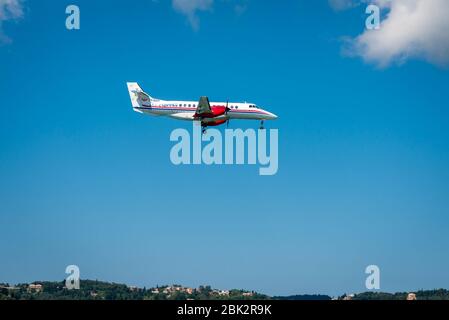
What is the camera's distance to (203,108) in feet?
443

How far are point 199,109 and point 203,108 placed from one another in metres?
0.66

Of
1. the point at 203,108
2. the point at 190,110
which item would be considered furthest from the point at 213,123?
the point at 190,110

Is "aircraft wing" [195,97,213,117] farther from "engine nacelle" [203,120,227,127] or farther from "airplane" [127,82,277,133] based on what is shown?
"engine nacelle" [203,120,227,127]

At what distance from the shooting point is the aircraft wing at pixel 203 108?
134 metres

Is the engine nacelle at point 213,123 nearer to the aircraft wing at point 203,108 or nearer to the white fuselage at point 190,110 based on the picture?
the white fuselage at point 190,110

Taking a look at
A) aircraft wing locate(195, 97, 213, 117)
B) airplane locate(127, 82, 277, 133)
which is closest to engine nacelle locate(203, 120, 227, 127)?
airplane locate(127, 82, 277, 133)

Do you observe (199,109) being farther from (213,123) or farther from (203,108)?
(213,123)

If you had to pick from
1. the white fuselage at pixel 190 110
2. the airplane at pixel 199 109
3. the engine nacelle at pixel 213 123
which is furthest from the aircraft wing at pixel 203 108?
A: the engine nacelle at pixel 213 123

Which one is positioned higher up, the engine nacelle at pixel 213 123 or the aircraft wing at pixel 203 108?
the aircraft wing at pixel 203 108
